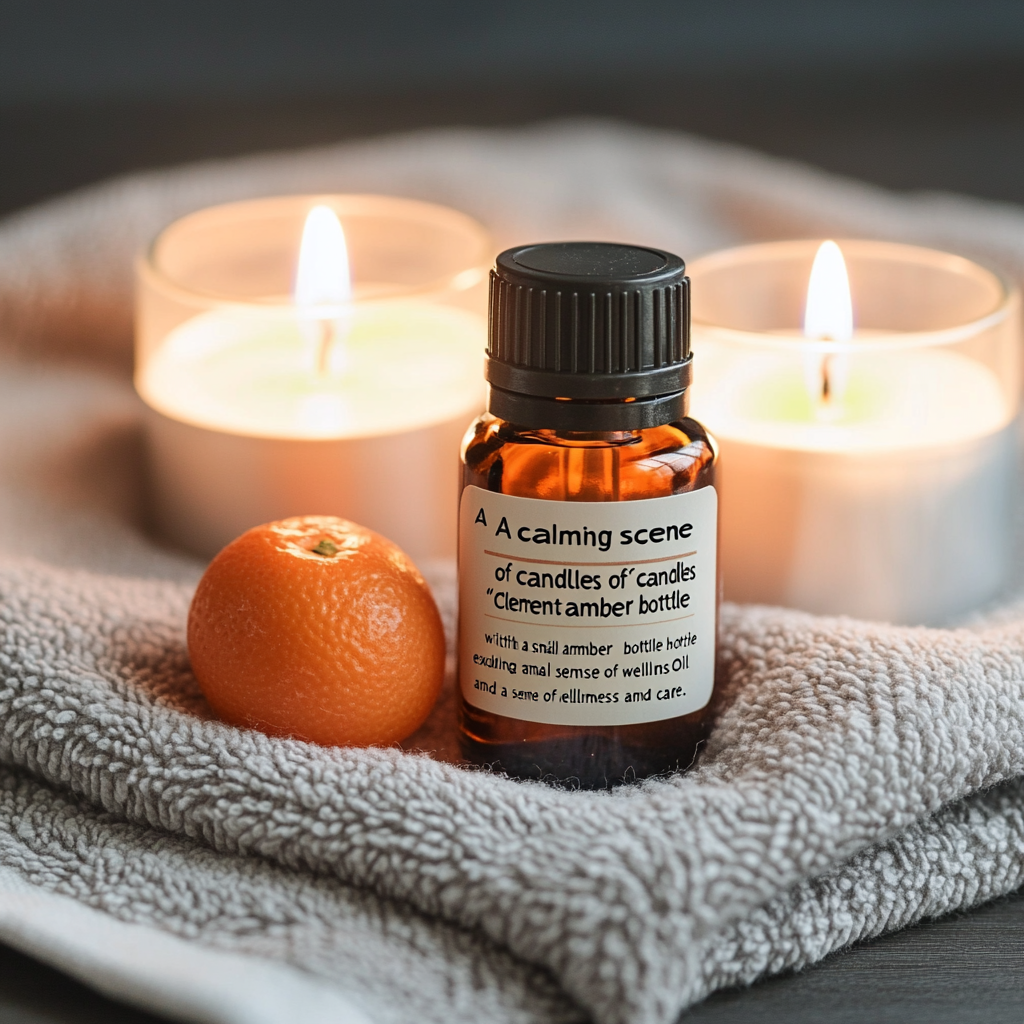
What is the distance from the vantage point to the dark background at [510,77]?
4.26ft

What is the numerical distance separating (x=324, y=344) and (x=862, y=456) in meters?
0.30

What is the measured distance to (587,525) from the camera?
53cm

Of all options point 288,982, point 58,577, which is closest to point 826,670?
point 288,982

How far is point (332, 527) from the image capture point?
1.96ft

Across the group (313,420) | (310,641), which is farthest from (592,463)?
(313,420)

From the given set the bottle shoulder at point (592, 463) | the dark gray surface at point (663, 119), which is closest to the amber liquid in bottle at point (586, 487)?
the bottle shoulder at point (592, 463)

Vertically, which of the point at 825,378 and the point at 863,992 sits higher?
the point at 825,378

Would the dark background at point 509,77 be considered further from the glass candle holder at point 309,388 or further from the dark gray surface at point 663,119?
the glass candle holder at point 309,388

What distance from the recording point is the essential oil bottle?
1.71 ft

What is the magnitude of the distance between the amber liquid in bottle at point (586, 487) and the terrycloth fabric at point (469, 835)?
2cm

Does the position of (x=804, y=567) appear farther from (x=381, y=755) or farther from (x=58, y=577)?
(x=58, y=577)

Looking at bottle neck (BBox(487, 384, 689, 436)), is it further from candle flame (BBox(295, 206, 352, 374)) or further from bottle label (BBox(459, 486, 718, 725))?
candle flame (BBox(295, 206, 352, 374))

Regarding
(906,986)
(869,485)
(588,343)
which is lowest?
(906,986)

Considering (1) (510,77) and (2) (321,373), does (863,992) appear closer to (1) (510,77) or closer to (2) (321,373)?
(2) (321,373)
